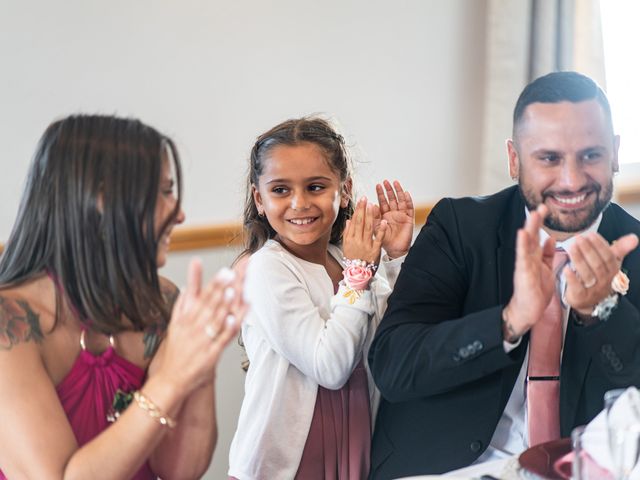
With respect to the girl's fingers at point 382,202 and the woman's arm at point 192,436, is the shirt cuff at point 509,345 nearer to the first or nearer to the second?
the woman's arm at point 192,436

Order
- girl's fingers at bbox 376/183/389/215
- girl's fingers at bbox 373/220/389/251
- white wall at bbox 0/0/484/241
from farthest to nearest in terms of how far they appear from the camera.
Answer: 1. white wall at bbox 0/0/484/241
2. girl's fingers at bbox 376/183/389/215
3. girl's fingers at bbox 373/220/389/251

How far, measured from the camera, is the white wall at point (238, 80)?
251 centimetres

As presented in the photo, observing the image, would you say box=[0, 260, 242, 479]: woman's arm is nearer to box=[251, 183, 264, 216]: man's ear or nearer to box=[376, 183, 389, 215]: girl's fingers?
box=[251, 183, 264, 216]: man's ear

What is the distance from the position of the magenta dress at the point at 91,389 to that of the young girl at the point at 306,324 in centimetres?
48

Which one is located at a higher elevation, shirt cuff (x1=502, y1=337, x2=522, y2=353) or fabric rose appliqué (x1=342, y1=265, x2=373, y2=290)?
fabric rose appliqué (x1=342, y1=265, x2=373, y2=290)

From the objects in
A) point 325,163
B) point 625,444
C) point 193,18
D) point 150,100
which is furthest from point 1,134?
point 625,444

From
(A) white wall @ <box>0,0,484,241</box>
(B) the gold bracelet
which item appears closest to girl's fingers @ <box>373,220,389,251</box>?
(B) the gold bracelet

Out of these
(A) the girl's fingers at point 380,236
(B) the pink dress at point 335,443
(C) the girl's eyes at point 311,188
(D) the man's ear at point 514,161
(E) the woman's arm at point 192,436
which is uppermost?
(D) the man's ear at point 514,161

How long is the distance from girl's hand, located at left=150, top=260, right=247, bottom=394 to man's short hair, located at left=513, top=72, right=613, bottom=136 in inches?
35.4

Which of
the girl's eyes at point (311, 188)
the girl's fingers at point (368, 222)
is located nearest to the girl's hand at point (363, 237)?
the girl's fingers at point (368, 222)

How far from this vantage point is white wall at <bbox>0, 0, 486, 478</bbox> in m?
2.51

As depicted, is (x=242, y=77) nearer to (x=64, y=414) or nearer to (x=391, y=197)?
(x=391, y=197)

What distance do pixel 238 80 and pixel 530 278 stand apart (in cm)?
153

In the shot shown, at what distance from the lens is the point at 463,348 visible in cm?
174
